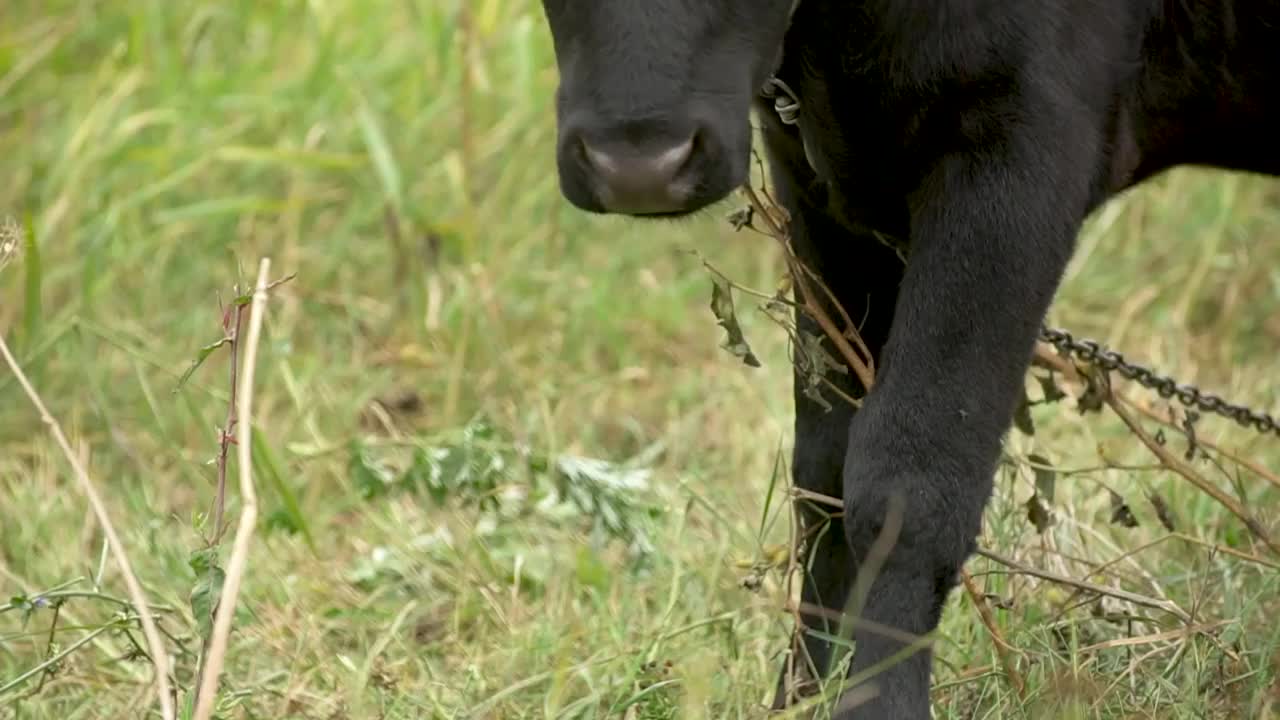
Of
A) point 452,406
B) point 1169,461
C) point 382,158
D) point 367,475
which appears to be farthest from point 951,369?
point 382,158

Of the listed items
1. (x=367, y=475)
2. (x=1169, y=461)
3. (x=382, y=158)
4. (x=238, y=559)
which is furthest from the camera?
(x=382, y=158)

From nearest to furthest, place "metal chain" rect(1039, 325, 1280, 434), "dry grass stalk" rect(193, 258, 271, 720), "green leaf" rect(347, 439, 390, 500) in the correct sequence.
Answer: "dry grass stalk" rect(193, 258, 271, 720) < "metal chain" rect(1039, 325, 1280, 434) < "green leaf" rect(347, 439, 390, 500)

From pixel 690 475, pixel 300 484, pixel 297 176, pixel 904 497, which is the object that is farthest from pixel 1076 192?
pixel 297 176

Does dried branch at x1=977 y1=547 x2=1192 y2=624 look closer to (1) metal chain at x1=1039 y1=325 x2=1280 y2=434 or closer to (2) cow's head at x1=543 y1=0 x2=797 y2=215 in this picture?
(1) metal chain at x1=1039 y1=325 x2=1280 y2=434

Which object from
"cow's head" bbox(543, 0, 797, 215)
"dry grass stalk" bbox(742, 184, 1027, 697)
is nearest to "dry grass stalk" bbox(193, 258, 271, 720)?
"cow's head" bbox(543, 0, 797, 215)

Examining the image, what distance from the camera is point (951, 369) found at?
240 cm

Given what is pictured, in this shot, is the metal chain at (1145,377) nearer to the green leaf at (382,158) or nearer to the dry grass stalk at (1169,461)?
the dry grass stalk at (1169,461)

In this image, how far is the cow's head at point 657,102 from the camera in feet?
7.21

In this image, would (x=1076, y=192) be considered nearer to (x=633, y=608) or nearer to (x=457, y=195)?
(x=633, y=608)

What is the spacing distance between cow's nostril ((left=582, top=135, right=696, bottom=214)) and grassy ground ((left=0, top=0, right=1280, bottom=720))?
1.80 feet

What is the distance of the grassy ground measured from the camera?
290 centimetres

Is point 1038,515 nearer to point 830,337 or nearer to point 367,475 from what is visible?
point 830,337

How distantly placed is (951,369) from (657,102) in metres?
0.50

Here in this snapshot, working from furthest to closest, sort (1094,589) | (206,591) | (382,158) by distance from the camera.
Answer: (382,158), (1094,589), (206,591)
